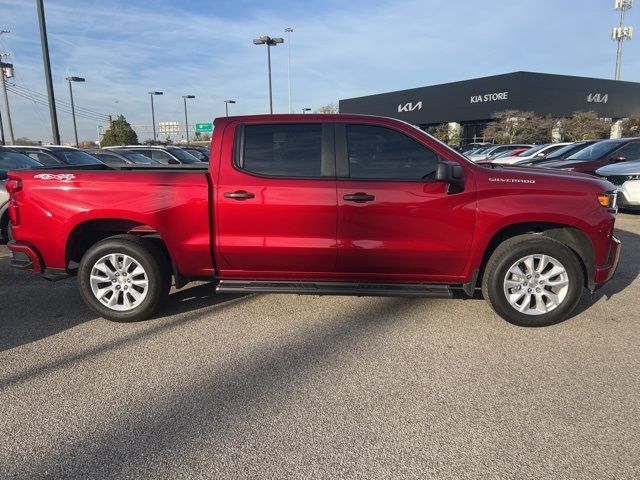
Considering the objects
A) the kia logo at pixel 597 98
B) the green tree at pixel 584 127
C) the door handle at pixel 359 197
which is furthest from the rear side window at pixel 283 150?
the kia logo at pixel 597 98

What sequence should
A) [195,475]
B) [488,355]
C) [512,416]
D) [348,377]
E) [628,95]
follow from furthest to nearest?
[628,95] → [488,355] → [348,377] → [512,416] → [195,475]

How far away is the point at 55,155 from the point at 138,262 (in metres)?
8.72

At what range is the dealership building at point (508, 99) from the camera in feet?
133

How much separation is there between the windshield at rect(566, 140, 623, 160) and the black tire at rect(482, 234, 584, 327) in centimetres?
816

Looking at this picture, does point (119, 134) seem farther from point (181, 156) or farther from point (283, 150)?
point (283, 150)

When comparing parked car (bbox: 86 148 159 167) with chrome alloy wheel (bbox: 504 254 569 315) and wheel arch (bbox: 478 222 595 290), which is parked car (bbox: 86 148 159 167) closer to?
wheel arch (bbox: 478 222 595 290)

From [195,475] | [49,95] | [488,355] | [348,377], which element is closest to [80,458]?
[195,475]

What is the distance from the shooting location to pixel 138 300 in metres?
4.38

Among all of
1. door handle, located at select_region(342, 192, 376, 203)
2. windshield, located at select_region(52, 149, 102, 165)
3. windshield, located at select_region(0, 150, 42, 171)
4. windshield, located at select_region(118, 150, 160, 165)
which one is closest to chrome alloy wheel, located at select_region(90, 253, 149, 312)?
door handle, located at select_region(342, 192, 376, 203)

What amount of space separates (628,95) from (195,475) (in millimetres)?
57137

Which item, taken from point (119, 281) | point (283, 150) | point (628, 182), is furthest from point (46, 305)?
point (628, 182)

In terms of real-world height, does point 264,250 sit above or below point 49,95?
below

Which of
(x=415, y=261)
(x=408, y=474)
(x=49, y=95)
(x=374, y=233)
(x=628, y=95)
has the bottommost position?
(x=408, y=474)

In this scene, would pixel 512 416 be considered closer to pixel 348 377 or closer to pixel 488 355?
pixel 488 355
